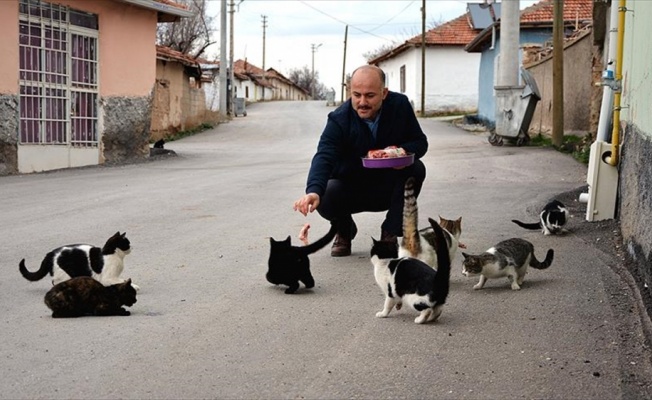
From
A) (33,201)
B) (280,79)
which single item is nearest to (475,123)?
(33,201)

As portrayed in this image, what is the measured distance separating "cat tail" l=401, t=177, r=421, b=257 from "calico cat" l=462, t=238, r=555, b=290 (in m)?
0.39

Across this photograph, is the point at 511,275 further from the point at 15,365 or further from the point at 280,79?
the point at 280,79

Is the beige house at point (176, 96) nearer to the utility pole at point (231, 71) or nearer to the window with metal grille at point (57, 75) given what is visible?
the utility pole at point (231, 71)

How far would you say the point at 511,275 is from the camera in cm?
658

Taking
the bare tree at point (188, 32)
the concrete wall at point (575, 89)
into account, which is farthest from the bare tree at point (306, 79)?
the concrete wall at point (575, 89)

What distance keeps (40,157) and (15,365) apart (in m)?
14.0

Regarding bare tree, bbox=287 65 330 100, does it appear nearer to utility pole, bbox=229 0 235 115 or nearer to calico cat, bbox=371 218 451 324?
utility pole, bbox=229 0 235 115

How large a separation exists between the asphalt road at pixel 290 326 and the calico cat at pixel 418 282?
4.2 inches

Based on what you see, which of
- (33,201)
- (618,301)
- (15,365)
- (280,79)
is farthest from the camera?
(280,79)

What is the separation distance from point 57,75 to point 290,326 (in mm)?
14558

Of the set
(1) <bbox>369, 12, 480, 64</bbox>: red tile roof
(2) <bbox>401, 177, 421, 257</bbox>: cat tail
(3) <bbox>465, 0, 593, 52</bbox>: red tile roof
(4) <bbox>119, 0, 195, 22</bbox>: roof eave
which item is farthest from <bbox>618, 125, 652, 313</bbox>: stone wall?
(1) <bbox>369, 12, 480, 64</bbox>: red tile roof

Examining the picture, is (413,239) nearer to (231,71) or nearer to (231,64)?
(231,71)

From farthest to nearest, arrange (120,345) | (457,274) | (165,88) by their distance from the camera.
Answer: (165,88) < (457,274) < (120,345)

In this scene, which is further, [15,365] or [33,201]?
[33,201]
